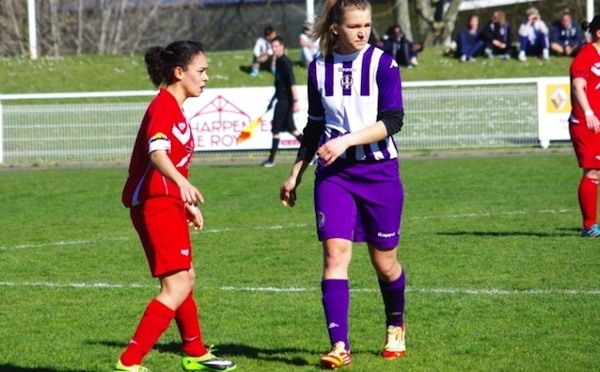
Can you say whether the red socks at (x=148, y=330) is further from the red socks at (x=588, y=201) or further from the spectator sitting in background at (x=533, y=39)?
the spectator sitting in background at (x=533, y=39)

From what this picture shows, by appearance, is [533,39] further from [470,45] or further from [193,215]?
[193,215]

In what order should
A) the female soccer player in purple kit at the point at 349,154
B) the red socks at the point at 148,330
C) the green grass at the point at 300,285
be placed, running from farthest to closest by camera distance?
1. the green grass at the point at 300,285
2. the female soccer player in purple kit at the point at 349,154
3. the red socks at the point at 148,330

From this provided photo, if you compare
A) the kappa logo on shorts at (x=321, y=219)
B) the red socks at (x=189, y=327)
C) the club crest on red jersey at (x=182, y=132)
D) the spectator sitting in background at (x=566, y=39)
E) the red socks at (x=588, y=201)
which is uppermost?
the club crest on red jersey at (x=182, y=132)

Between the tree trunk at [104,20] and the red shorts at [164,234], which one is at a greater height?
the red shorts at [164,234]

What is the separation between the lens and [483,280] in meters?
9.07

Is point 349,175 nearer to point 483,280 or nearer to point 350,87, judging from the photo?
point 350,87

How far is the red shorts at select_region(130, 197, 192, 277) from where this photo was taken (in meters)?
5.89

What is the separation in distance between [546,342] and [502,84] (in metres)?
19.0

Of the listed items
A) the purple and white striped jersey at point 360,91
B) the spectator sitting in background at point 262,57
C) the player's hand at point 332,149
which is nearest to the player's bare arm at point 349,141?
the player's hand at point 332,149

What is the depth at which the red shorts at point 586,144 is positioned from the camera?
1141cm

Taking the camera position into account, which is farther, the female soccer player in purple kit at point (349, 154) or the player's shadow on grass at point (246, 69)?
the player's shadow on grass at point (246, 69)

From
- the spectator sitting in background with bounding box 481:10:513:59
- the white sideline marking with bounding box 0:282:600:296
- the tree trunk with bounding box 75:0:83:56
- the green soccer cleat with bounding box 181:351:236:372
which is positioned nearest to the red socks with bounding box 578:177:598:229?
the white sideline marking with bounding box 0:282:600:296

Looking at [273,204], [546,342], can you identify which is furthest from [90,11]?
[546,342]

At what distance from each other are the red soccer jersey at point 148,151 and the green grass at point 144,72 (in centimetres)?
2512
